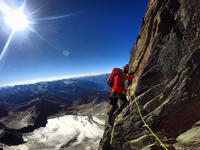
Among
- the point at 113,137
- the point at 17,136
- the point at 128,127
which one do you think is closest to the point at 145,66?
the point at 128,127

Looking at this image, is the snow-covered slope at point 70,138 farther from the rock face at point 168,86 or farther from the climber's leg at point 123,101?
the rock face at point 168,86

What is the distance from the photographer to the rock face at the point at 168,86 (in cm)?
1692

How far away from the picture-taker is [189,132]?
1596 centimetres

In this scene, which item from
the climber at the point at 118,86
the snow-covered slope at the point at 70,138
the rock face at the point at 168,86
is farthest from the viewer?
the snow-covered slope at the point at 70,138

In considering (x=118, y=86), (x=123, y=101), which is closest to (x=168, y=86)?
(x=118, y=86)

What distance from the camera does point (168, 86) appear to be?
1795cm

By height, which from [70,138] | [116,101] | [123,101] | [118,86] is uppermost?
[70,138]

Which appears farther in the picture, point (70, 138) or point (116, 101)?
point (70, 138)

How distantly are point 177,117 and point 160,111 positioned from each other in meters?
1.35

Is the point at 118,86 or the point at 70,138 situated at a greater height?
the point at 70,138

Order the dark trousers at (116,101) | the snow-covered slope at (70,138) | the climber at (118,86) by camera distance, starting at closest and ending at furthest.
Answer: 1. the climber at (118,86)
2. the dark trousers at (116,101)
3. the snow-covered slope at (70,138)

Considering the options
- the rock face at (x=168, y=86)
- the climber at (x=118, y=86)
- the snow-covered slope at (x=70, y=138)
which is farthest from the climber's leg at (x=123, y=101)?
the snow-covered slope at (x=70, y=138)

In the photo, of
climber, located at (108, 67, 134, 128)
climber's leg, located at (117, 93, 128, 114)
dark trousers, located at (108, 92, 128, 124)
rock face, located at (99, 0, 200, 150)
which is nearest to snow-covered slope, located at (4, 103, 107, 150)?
dark trousers, located at (108, 92, 128, 124)

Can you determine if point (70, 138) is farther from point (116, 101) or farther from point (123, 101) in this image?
point (123, 101)
